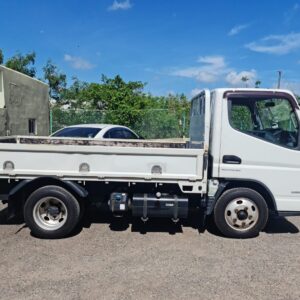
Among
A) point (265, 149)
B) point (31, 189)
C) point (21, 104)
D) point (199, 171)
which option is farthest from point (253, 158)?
point (21, 104)

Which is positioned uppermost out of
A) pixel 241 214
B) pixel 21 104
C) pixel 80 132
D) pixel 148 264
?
pixel 21 104

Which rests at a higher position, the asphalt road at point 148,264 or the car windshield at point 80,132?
the car windshield at point 80,132

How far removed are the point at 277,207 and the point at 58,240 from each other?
3.56 m

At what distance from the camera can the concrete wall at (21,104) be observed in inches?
745

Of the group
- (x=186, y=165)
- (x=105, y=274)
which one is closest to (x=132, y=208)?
(x=186, y=165)

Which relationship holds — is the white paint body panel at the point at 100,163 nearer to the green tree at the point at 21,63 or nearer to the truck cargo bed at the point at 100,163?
the truck cargo bed at the point at 100,163

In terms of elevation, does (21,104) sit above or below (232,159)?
above

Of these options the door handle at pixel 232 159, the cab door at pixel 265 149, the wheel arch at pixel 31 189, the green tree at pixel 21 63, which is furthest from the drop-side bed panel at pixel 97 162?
the green tree at pixel 21 63

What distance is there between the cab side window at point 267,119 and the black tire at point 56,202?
9.41 ft

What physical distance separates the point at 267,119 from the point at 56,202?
3716 millimetres

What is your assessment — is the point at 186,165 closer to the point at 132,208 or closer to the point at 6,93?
the point at 132,208

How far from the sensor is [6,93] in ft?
62.7

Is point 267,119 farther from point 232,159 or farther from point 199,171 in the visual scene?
point 199,171

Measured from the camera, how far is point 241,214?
5.80 metres
